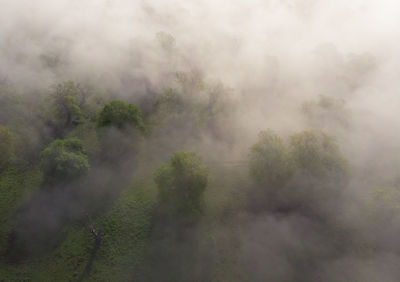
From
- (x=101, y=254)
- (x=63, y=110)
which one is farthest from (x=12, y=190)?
(x=101, y=254)

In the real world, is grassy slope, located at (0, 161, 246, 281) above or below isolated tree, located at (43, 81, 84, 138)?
below

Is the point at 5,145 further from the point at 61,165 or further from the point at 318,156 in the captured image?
the point at 318,156

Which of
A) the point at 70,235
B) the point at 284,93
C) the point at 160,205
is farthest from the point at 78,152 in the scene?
the point at 284,93

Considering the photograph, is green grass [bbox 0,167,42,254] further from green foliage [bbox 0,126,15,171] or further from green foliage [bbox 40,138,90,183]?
green foliage [bbox 40,138,90,183]

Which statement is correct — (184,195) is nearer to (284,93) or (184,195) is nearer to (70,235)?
(70,235)

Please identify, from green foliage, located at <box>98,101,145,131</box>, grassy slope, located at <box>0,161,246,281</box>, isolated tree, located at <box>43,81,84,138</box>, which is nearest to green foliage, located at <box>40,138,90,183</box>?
grassy slope, located at <box>0,161,246,281</box>

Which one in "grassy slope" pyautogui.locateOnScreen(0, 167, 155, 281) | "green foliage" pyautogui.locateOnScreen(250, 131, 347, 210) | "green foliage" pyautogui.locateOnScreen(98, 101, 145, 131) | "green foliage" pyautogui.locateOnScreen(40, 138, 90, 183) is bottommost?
"grassy slope" pyautogui.locateOnScreen(0, 167, 155, 281)
